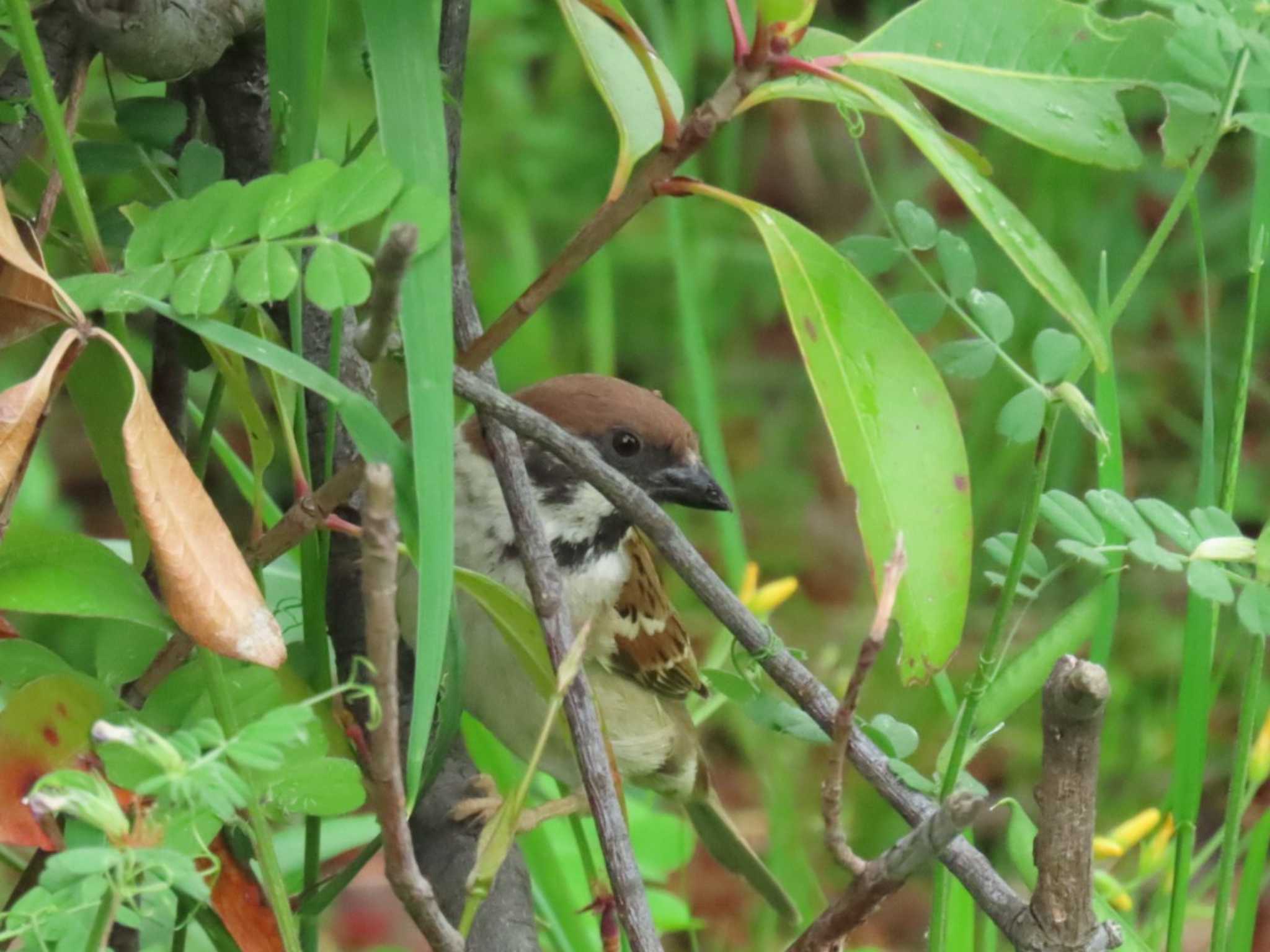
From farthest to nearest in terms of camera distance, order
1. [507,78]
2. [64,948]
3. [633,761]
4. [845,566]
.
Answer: [845,566]
[507,78]
[633,761]
[64,948]

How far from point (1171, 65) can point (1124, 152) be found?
0.37 ft

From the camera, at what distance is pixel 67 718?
108 centimetres

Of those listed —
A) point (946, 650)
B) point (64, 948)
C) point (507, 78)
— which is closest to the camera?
point (64, 948)

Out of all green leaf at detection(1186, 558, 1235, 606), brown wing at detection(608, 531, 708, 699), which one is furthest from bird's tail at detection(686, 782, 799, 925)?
green leaf at detection(1186, 558, 1235, 606)

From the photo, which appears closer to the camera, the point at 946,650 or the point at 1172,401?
the point at 946,650

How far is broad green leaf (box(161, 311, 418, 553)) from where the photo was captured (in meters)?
1.00

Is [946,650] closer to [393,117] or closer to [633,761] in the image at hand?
[393,117]

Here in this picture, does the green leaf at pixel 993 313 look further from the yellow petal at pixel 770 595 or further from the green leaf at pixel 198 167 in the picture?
the yellow petal at pixel 770 595

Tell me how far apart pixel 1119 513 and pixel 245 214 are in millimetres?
622

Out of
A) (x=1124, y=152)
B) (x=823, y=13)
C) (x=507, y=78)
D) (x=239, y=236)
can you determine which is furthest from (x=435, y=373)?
(x=823, y=13)

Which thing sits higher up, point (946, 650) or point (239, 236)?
point (239, 236)

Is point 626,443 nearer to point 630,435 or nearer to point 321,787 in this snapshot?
point 630,435

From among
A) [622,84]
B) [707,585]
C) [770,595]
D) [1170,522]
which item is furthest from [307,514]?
[770,595]

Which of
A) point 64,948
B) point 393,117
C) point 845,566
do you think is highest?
point 393,117
